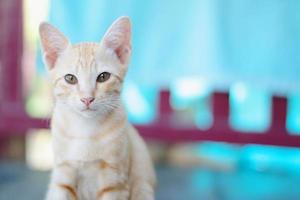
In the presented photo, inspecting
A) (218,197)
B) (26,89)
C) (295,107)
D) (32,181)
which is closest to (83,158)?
(218,197)

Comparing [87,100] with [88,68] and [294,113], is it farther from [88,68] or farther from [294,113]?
[294,113]

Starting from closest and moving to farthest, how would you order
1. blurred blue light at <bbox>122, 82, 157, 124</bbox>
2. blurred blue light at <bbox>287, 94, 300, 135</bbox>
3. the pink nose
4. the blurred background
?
the pink nose < the blurred background < blurred blue light at <bbox>287, 94, 300, 135</bbox> < blurred blue light at <bbox>122, 82, 157, 124</bbox>

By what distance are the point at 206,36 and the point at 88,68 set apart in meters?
0.63

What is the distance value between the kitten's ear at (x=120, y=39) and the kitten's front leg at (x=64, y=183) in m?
0.20

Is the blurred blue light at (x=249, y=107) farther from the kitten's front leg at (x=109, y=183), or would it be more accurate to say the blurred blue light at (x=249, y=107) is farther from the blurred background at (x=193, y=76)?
the kitten's front leg at (x=109, y=183)

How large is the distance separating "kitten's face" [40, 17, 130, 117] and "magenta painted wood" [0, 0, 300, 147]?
2.10ft

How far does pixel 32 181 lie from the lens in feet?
4.15

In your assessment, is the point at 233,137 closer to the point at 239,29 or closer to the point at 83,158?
the point at 239,29

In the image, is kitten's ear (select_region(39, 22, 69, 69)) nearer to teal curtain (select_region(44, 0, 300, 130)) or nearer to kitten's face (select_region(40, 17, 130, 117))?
kitten's face (select_region(40, 17, 130, 117))

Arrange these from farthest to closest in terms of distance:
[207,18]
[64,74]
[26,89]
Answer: [26,89]
[207,18]
[64,74]

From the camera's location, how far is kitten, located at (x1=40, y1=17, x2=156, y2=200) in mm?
677

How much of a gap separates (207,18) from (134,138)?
54 centimetres

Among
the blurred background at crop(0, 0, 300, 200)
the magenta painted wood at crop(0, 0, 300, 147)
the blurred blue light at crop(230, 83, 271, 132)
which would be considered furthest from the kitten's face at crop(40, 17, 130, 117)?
the blurred blue light at crop(230, 83, 271, 132)

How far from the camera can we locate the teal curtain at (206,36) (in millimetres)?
1224
